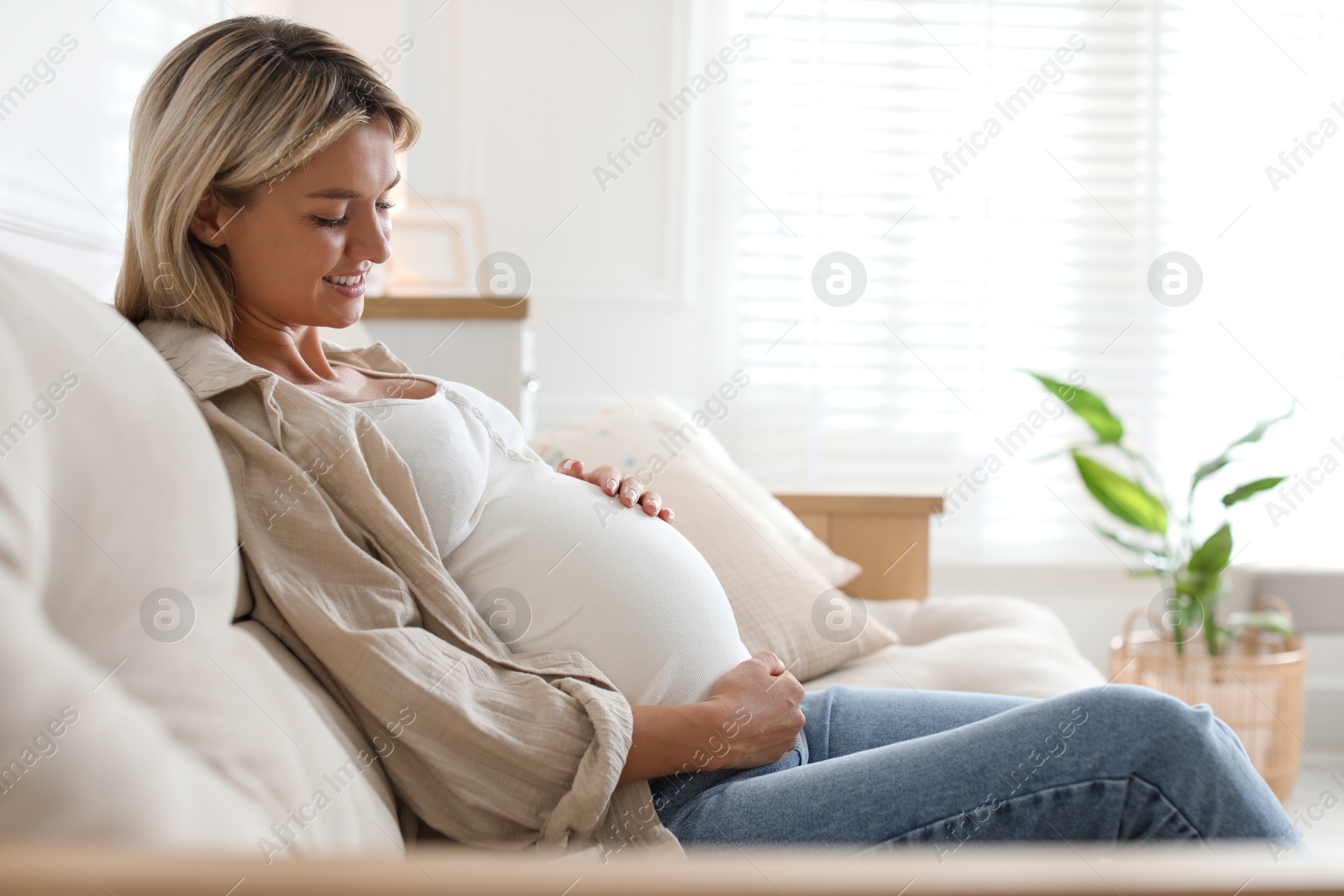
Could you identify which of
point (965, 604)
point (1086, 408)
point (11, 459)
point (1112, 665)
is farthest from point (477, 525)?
point (1112, 665)

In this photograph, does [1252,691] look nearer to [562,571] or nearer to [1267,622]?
[1267,622]

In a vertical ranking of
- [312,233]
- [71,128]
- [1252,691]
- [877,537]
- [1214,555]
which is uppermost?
[71,128]

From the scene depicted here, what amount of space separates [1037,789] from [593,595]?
1.15ft

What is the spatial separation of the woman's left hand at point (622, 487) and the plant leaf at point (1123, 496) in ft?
4.93

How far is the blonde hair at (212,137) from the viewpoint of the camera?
2.60ft

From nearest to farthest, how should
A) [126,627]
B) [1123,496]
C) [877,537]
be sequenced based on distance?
1. [126,627]
2. [877,537]
3. [1123,496]

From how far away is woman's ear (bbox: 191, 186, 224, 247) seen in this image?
0.82m

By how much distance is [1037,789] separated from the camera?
26.8 inches

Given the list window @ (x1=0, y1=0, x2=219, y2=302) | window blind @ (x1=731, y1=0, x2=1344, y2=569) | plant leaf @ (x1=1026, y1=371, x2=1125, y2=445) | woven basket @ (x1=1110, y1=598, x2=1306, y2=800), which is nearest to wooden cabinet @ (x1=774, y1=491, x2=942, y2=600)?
plant leaf @ (x1=1026, y1=371, x2=1125, y2=445)

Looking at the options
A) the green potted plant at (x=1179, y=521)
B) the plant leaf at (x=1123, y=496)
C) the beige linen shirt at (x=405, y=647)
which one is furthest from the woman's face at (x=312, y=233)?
the plant leaf at (x=1123, y=496)

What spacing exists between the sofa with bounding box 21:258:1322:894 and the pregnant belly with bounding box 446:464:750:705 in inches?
7.1

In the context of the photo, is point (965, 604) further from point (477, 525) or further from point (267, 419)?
point (267, 419)

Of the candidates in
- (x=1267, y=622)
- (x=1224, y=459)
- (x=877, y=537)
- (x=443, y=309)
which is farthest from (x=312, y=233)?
(x=1267, y=622)

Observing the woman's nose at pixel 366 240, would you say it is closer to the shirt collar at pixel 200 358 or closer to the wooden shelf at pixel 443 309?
the shirt collar at pixel 200 358
